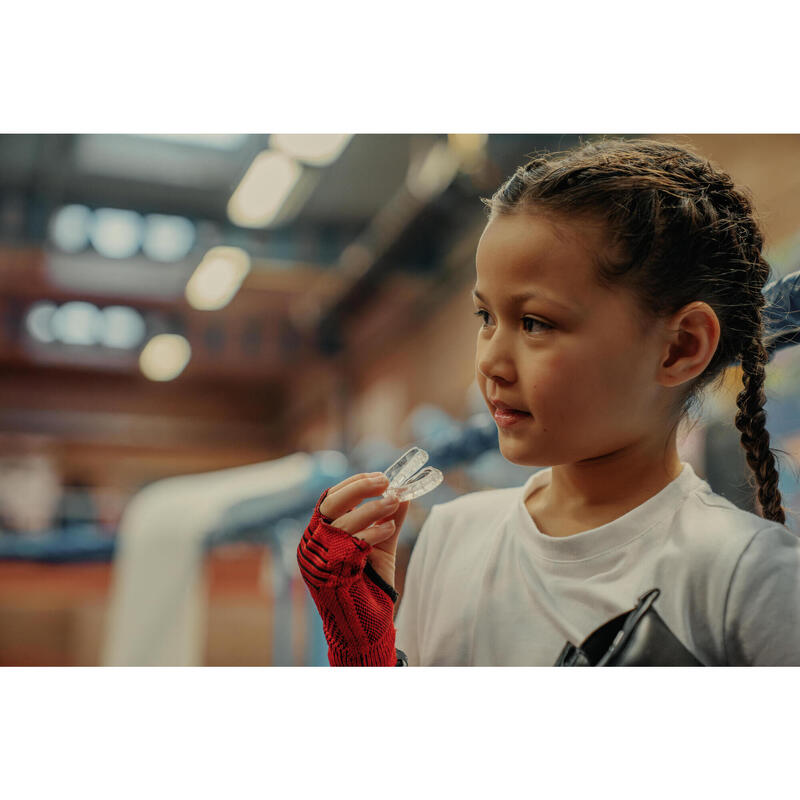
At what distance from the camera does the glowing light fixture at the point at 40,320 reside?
117 cm

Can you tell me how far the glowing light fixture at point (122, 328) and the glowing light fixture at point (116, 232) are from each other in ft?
0.26

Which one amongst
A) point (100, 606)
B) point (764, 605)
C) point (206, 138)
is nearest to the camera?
point (764, 605)

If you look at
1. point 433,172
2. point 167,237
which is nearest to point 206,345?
point 167,237

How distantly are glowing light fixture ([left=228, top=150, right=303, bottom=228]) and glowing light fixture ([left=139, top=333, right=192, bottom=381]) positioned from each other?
0.20 metres

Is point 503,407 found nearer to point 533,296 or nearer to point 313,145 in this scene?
point 533,296

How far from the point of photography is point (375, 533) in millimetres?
697

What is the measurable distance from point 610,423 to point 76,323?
0.83 metres

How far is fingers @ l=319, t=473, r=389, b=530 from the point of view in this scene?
69 centimetres

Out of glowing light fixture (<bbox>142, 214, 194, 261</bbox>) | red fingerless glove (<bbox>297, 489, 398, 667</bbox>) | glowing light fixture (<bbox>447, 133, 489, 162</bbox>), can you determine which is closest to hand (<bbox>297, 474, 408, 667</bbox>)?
red fingerless glove (<bbox>297, 489, 398, 667</bbox>)

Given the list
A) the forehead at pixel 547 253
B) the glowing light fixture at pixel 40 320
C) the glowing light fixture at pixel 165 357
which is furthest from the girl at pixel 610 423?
the glowing light fixture at pixel 40 320

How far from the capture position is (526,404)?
69 centimetres

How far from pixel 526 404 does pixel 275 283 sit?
2.13 feet
